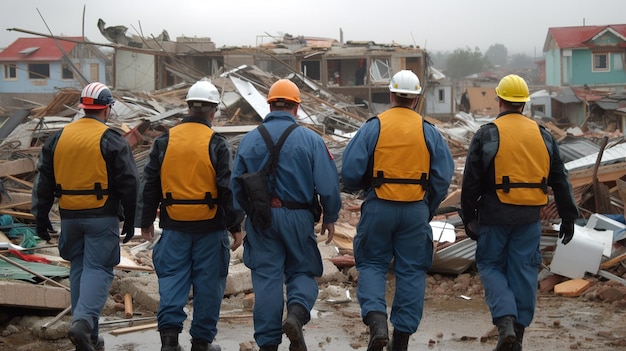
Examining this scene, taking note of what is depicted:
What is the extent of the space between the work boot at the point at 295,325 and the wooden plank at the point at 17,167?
25.7ft

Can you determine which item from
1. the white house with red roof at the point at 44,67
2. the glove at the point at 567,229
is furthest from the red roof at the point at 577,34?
the glove at the point at 567,229

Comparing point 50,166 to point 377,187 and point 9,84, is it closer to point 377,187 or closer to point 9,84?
point 377,187

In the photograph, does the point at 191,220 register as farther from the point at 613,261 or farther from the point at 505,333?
the point at 613,261

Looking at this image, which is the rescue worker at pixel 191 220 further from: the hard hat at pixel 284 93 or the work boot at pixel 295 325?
the work boot at pixel 295 325

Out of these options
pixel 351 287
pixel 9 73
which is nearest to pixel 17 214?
pixel 351 287

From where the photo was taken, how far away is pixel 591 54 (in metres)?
62.2

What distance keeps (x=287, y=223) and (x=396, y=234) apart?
820mm

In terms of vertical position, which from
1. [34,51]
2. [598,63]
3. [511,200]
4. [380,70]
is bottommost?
[511,200]

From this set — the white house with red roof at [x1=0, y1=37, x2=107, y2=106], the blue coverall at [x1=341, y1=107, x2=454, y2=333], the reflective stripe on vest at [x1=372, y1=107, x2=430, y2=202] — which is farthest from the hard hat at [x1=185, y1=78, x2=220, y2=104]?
the white house with red roof at [x1=0, y1=37, x2=107, y2=106]

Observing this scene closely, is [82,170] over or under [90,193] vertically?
over

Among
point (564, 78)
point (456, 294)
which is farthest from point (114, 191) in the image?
point (564, 78)

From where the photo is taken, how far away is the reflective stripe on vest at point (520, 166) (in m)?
6.21

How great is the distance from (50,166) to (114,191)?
509mm

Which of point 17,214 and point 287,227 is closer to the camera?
point 287,227
